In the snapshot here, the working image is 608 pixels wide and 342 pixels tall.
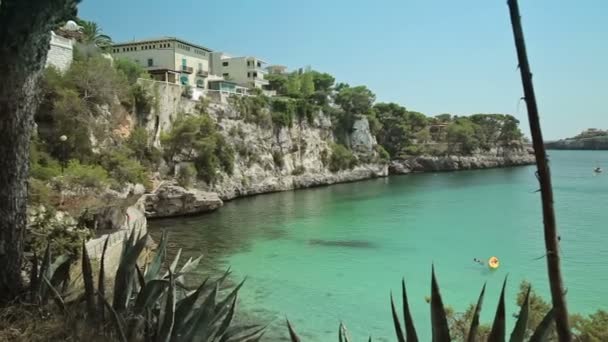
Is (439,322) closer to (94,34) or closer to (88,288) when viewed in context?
(88,288)

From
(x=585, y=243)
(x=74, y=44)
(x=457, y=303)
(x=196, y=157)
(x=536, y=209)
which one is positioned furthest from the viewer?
(x=196, y=157)

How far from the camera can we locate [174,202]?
2427cm

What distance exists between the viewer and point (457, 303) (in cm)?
1091

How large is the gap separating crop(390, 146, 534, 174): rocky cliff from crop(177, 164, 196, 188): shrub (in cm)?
3481

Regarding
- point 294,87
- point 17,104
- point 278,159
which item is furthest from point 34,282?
point 294,87

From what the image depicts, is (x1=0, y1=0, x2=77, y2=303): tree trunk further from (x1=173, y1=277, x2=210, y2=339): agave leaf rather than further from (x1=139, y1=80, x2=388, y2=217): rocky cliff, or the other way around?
(x1=139, y1=80, x2=388, y2=217): rocky cliff

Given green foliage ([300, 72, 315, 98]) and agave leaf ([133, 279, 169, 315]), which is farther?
green foliage ([300, 72, 315, 98])

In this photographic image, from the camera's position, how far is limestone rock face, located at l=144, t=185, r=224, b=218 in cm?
2370

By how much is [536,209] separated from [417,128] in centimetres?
4234

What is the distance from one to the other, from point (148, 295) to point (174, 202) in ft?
70.7

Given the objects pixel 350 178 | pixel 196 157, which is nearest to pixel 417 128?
pixel 350 178

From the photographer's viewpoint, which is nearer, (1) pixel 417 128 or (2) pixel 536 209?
(2) pixel 536 209

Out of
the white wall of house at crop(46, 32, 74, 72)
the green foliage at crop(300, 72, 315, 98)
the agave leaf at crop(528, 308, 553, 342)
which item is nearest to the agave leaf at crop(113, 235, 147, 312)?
the agave leaf at crop(528, 308, 553, 342)

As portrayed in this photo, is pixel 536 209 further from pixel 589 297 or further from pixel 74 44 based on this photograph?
pixel 74 44
